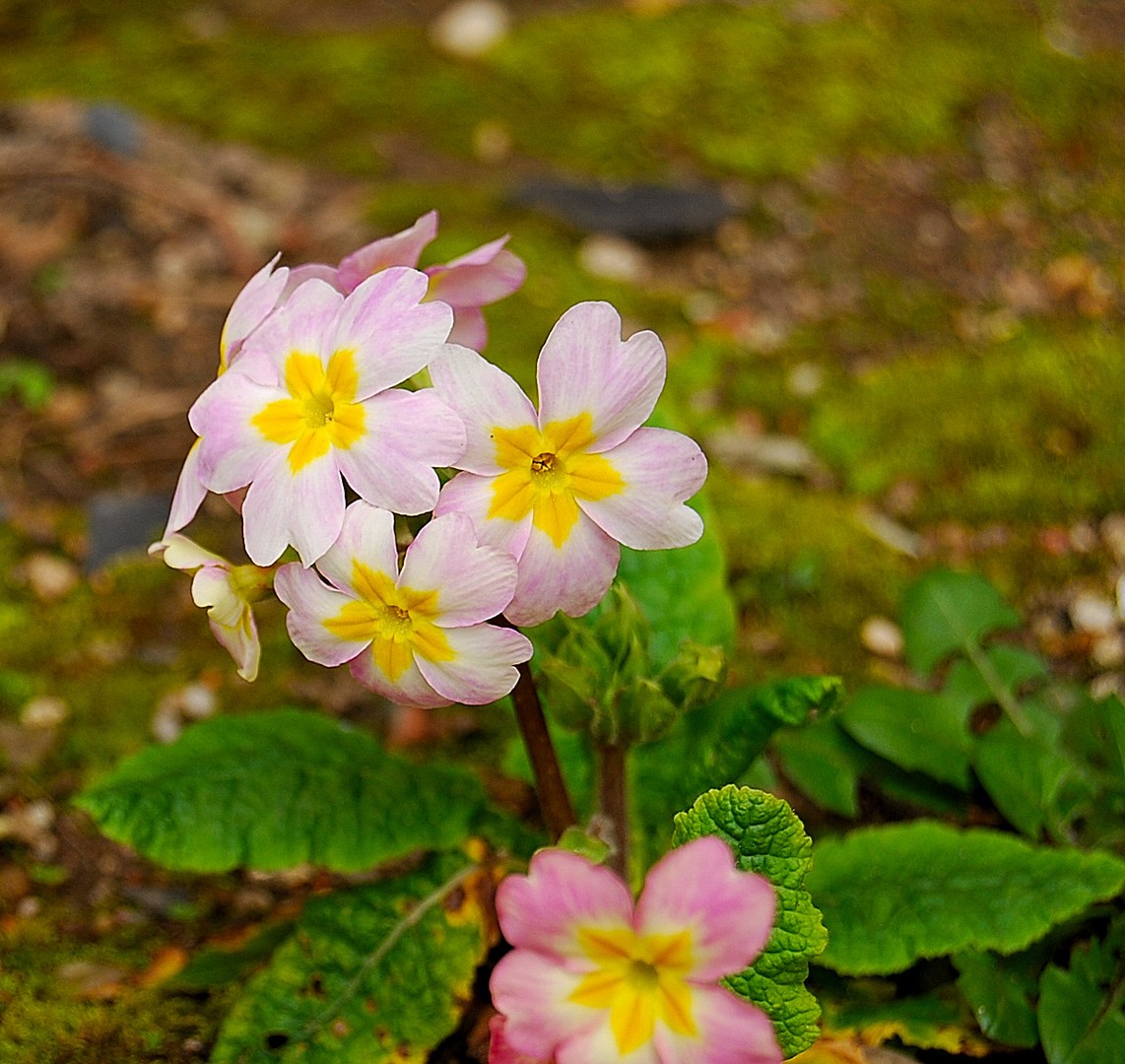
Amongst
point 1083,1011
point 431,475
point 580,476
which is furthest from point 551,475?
point 1083,1011

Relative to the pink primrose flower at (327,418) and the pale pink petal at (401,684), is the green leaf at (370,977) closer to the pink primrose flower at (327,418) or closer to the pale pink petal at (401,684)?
the pale pink petal at (401,684)

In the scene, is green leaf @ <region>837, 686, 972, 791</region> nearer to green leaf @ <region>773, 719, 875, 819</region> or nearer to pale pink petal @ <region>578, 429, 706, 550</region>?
green leaf @ <region>773, 719, 875, 819</region>

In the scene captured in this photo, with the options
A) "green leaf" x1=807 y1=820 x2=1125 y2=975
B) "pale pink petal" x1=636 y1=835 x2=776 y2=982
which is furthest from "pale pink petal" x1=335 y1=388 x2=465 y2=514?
"green leaf" x1=807 y1=820 x2=1125 y2=975

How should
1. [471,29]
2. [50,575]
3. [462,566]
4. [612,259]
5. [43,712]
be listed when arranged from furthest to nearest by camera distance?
[471,29], [612,259], [50,575], [43,712], [462,566]

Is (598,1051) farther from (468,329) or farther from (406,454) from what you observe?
(468,329)

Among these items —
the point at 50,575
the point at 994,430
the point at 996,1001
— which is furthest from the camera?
the point at 994,430

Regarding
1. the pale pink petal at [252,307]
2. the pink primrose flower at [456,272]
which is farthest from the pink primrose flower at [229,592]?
the pink primrose flower at [456,272]
